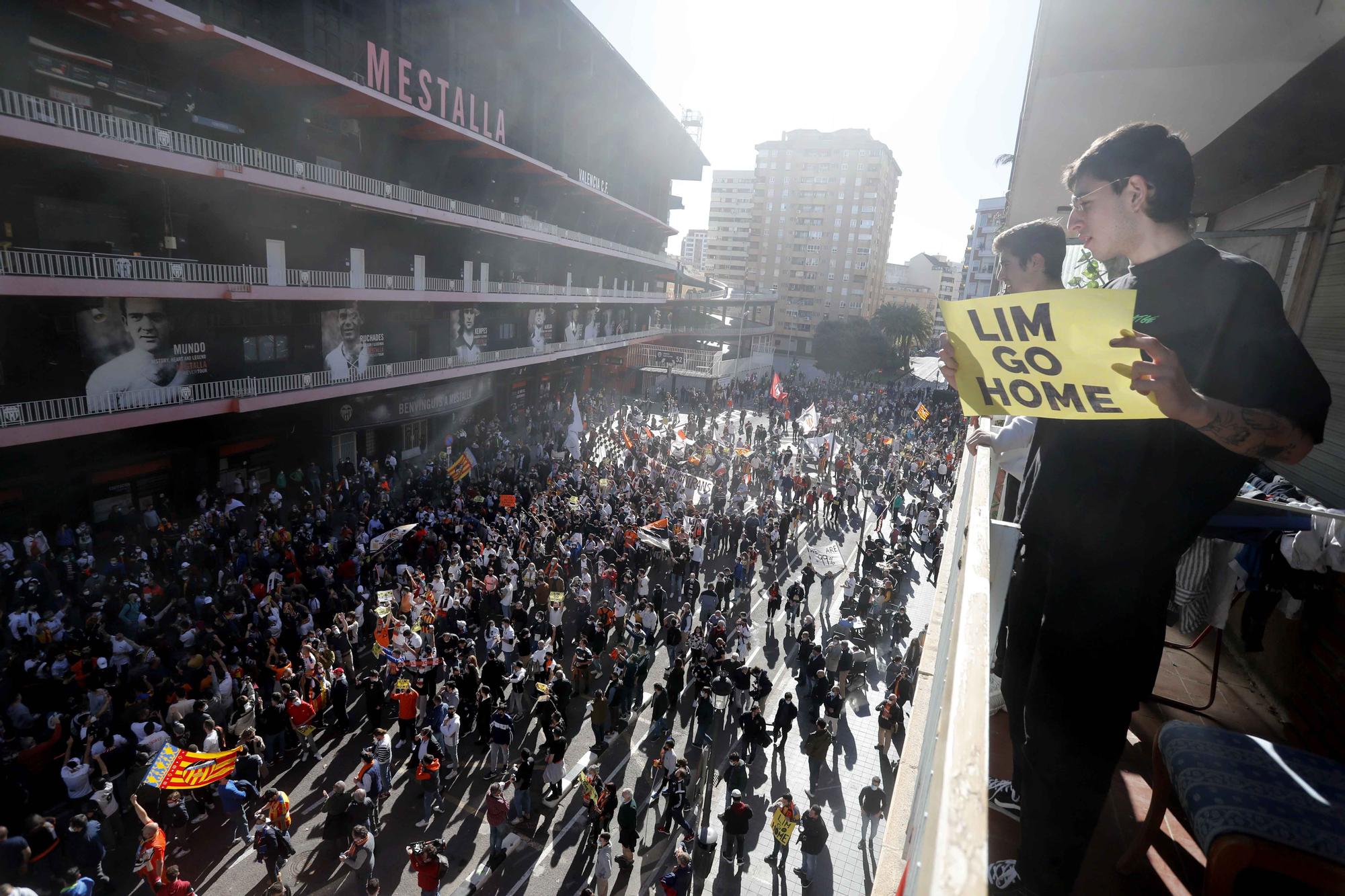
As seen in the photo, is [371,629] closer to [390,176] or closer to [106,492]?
[106,492]

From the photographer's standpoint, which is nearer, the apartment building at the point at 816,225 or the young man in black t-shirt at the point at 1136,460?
the young man in black t-shirt at the point at 1136,460

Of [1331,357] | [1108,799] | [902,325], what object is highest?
[902,325]

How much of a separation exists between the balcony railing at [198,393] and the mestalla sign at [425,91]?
31.1ft

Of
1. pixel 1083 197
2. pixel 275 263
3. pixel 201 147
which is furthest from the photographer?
pixel 275 263

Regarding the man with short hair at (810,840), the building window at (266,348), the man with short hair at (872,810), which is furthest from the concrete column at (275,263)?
the man with short hair at (872,810)

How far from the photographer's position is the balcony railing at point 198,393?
1441 centimetres

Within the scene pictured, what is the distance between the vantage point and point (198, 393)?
17.9 meters

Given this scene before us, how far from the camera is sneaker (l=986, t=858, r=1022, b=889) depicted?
270cm

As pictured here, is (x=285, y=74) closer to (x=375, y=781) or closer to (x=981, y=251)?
(x=375, y=781)

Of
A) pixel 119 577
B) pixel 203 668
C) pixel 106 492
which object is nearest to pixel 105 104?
pixel 106 492

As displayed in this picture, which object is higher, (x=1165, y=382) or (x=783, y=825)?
(x=1165, y=382)

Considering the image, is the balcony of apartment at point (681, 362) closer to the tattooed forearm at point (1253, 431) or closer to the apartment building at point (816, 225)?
the tattooed forearm at point (1253, 431)

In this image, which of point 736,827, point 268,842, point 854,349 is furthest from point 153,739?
point 854,349

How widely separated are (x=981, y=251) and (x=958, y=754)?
114 meters
